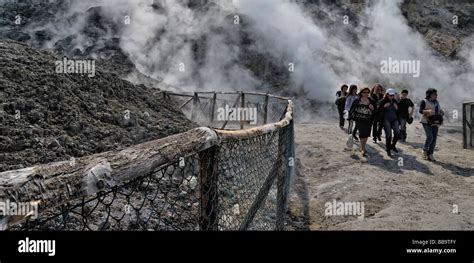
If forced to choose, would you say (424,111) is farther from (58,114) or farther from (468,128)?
(58,114)

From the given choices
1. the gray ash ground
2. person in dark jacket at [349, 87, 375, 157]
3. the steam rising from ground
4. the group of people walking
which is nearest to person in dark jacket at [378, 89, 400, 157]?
the group of people walking

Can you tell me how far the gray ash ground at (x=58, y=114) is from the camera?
4668mm

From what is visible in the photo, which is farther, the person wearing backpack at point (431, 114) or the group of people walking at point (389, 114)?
the group of people walking at point (389, 114)

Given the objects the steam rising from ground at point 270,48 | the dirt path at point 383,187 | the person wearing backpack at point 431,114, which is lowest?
the dirt path at point 383,187

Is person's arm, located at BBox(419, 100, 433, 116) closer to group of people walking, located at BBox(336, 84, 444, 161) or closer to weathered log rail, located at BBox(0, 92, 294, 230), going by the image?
group of people walking, located at BBox(336, 84, 444, 161)

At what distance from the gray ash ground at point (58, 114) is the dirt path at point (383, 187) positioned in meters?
2.55

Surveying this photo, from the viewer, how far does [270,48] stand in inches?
852

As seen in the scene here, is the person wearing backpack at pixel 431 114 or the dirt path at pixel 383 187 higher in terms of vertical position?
the person wearing backpack at pixel 431 114

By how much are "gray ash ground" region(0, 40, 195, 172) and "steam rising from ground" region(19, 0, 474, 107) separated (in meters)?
12.0

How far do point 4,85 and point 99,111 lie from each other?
126 centimetres

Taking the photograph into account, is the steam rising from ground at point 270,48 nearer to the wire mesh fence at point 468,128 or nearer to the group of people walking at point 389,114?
the wire mesh fence at point 468,128

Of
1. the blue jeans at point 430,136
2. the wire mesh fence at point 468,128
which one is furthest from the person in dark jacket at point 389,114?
the wire mesh fence at point 468,128

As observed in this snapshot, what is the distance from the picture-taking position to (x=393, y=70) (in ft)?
70.4

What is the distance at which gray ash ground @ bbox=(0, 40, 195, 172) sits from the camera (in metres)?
4.67
